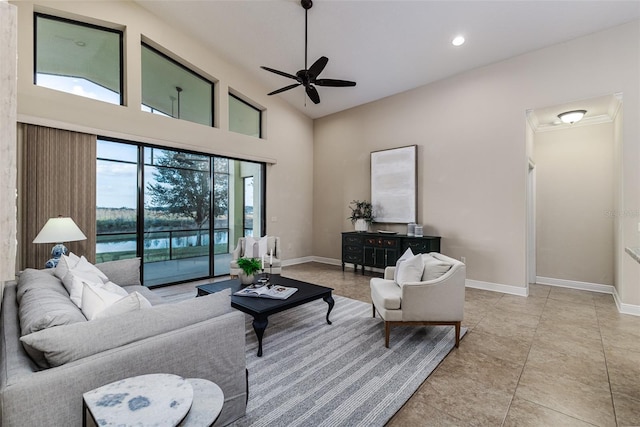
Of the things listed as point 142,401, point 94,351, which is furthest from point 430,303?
point 94,351

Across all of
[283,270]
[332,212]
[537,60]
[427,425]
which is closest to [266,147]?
[332,212]

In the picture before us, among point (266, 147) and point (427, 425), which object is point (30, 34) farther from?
point (427, 425)

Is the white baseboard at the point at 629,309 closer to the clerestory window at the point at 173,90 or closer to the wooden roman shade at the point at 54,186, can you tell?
the clerestory window at the point at 173,90

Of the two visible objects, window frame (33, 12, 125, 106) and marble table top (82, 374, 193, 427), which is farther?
window frame (33, 12, 125, 106)

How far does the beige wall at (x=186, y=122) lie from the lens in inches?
140

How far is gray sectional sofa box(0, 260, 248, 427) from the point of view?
103 centimetres

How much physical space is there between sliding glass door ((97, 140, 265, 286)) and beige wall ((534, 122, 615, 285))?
18.5ft

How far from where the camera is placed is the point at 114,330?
131 centimetres

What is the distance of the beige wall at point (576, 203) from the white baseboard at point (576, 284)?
0.20 ft

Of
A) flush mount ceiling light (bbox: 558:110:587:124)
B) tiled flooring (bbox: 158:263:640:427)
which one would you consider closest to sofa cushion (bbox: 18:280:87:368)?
tiled flooring (bbox: 158:263:640:427)

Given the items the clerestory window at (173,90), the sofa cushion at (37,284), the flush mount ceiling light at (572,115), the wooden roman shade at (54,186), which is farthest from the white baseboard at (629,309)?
the wooden roman shade at (54,186)

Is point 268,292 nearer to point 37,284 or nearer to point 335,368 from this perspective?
point 335,368

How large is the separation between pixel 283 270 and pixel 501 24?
549 centimetres

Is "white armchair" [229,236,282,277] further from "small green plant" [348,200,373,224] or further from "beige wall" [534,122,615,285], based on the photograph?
"beige wall" [534,122,615,285]
